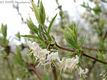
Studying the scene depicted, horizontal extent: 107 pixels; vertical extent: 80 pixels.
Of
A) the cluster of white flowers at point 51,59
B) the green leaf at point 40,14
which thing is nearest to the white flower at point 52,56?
the cluster of white flowers at point 51,59

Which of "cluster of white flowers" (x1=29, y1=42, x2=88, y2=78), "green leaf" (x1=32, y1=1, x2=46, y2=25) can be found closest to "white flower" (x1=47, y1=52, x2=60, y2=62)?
"cluster of white flowers" (x1=29, y1=42, x2=88, y2=78)

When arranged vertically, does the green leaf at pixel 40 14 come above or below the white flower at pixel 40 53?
above

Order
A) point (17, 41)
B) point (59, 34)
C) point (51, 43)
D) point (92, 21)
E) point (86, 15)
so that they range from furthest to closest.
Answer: point (59, 34) → point (86, 15) → point (92, 21) → point (17, 41) → point (51, 43)

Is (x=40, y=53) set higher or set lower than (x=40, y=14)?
lower

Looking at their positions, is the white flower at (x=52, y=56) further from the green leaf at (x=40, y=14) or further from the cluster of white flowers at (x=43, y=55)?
the green leaf at (x=40, y=14)

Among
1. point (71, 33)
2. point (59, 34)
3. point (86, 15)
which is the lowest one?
point (59, 34)

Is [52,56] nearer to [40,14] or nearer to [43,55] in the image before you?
[43,55]

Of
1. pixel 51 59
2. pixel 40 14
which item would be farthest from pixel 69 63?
pixel 40 14

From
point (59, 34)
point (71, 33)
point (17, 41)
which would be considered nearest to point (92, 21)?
point (59, 34)

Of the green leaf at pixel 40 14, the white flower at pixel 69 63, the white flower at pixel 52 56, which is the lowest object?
the white flower at pixel 69 63

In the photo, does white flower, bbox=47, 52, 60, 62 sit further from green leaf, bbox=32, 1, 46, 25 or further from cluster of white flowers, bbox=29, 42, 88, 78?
green leaf, bbox=32, 1, 46, 25

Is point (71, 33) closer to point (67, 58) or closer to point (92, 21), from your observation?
point (67, 58)
